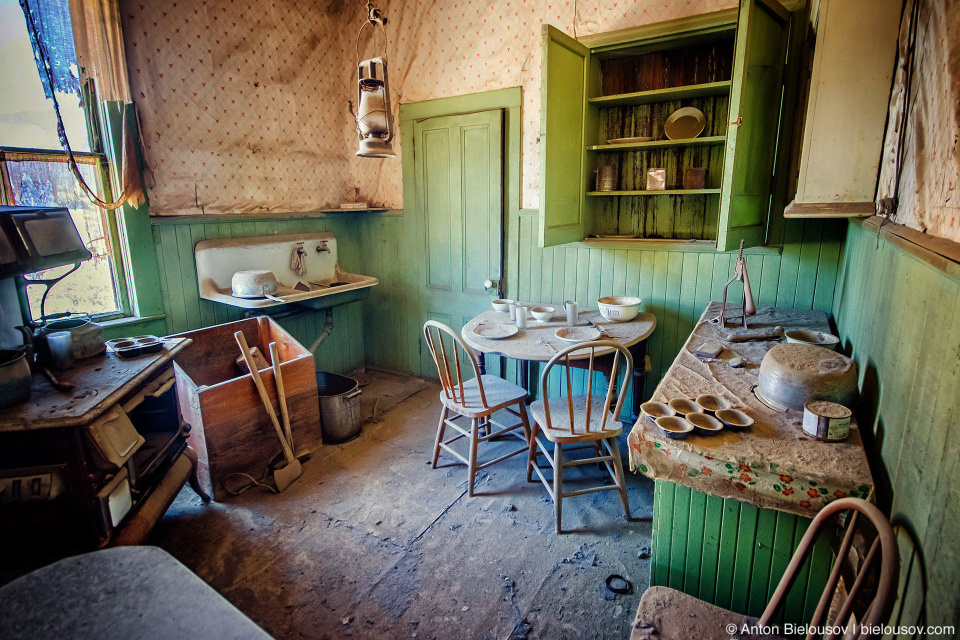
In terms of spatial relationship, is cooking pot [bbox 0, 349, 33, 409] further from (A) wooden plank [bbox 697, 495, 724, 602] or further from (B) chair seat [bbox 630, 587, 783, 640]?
(A) wooden plank [bbox 697, 495, 724, 602]

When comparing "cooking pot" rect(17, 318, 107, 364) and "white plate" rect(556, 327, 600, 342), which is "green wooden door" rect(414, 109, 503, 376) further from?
"cooking pot" rect(17, 318, 107, 364)

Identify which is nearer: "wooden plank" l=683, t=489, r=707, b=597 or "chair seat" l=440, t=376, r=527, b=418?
"wooden plank" l=683, t=489, r=707, b=597

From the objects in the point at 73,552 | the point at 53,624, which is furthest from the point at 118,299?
the point at 53,624

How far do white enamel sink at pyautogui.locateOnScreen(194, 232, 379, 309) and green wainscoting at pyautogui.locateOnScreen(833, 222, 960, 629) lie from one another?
9.56 feet

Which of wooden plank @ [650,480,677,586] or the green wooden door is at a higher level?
the green wooden door

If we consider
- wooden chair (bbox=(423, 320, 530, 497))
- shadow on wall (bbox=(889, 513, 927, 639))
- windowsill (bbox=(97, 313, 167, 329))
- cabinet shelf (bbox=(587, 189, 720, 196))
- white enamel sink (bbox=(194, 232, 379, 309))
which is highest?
cabinet shelf (bbox=(587, 189, 720, 196))

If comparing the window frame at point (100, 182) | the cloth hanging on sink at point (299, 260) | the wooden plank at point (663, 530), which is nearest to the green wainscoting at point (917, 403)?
the wooden plank at point (663, 530)

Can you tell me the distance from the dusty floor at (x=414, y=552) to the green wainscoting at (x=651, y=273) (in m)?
1.12

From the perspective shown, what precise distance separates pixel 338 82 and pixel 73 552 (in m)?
3.43

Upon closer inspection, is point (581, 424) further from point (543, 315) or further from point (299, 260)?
point (299, 260)

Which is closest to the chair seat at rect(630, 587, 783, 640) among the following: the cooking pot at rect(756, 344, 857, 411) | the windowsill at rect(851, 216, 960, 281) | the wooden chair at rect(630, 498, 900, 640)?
the wooden chair at rect(630, 498, 900, 640)

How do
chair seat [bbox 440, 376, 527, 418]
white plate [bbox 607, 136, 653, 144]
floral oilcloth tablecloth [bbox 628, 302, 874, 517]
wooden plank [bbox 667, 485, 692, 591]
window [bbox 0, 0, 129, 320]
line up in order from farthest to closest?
white plate [bbox 607, 136, 653, 144], chair seat [bbox 440, 376, 527, 418], window [bbox 0, 0, 129, 320], wooden plank [bbox 667, 485, 692, 591], floral oilcloth tablecloth [bbox 628, 302, 874, 517]

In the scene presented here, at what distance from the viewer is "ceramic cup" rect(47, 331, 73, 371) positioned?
2105mm

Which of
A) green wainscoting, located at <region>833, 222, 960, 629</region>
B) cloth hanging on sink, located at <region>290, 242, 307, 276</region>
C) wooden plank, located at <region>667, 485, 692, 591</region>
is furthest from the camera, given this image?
cloth hanging on sink, located at <region>290, 242, 307, 276</region>
